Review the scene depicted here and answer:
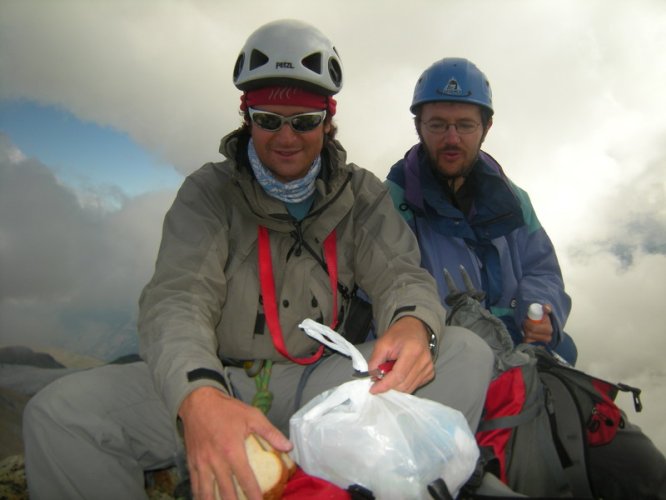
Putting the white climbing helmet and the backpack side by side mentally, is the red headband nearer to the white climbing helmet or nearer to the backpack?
the white climbing helmet

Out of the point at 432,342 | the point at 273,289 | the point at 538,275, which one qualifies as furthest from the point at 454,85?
the point at 432,342

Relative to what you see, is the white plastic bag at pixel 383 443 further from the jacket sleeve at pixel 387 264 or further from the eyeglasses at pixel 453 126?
the eyeglasses at pixel 453 126

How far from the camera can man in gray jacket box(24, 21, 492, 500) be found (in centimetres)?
196

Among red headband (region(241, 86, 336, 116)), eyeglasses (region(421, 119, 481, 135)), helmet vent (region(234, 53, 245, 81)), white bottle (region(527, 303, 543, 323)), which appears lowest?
white bottle (region(527, 303, 543, 323))

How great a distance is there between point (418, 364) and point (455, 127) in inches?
124

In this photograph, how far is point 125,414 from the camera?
220 centimetres

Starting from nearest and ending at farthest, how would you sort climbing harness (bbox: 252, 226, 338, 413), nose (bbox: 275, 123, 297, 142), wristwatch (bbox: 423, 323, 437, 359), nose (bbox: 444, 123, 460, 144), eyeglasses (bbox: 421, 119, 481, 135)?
1. wristwatch (bbox: 423, 323, 437, 359)
2. climbing harness (bbox: 252, 226, 338, 413)
3. nose (bbox: 275, 123, 297, 142)
4. nose (bbox: 444, 123, 460, 144)
5. eyeglasses (bbox: 421, 119, 481, 135)

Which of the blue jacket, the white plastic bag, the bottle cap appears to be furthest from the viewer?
the blue jacket

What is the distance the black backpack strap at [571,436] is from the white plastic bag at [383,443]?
1279mm

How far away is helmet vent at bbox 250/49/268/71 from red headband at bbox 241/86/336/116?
0.63 feet

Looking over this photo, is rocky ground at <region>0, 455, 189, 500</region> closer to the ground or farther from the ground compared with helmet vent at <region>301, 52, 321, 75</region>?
closer to the ground

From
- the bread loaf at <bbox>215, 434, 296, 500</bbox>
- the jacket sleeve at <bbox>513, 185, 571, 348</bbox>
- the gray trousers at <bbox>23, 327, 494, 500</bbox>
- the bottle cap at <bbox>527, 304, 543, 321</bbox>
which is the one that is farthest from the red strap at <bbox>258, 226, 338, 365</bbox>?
the jacket sleeve at <bbox>513, 185, 571, 348</bbox>

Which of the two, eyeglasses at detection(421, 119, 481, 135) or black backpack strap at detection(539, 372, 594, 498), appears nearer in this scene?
black backpack strap at detection(539, 372, 594, 498)

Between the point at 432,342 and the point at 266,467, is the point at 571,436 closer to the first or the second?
the point at 432,342
